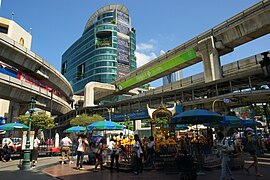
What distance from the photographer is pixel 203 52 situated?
23.4m

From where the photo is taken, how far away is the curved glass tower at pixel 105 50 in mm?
77875

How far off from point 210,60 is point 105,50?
196 feet

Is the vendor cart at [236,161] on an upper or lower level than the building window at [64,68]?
lower

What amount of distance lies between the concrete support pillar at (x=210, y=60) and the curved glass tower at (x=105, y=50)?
181 ft

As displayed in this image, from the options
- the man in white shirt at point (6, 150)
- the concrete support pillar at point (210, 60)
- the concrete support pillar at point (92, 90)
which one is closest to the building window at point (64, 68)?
the concrete support pillar at point (92, 90)

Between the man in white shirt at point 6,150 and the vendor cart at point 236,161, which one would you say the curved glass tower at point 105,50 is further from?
the vendor cart at point 236,161

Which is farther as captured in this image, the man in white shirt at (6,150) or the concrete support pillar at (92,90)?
the concrete support pillar at (92,90)

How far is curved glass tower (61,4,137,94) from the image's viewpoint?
7788 centimetres

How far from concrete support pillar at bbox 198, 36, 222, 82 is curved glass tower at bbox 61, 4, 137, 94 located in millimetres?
55110

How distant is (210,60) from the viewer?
22.6 m

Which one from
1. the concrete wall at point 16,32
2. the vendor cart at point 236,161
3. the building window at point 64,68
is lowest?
the vendor cart at point 236,161

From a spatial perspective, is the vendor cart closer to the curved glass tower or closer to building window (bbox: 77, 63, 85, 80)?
the curved glass tower

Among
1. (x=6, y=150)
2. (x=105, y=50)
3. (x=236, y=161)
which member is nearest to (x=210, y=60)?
(x=236, y=161)

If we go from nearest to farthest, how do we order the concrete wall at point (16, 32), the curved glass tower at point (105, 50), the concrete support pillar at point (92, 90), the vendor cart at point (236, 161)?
the vendor cart at point (236, 161), the concrete support pillar at point (92, 90), the concrete wall at point (16, 32), the curved glass tower at point (105, 50)
